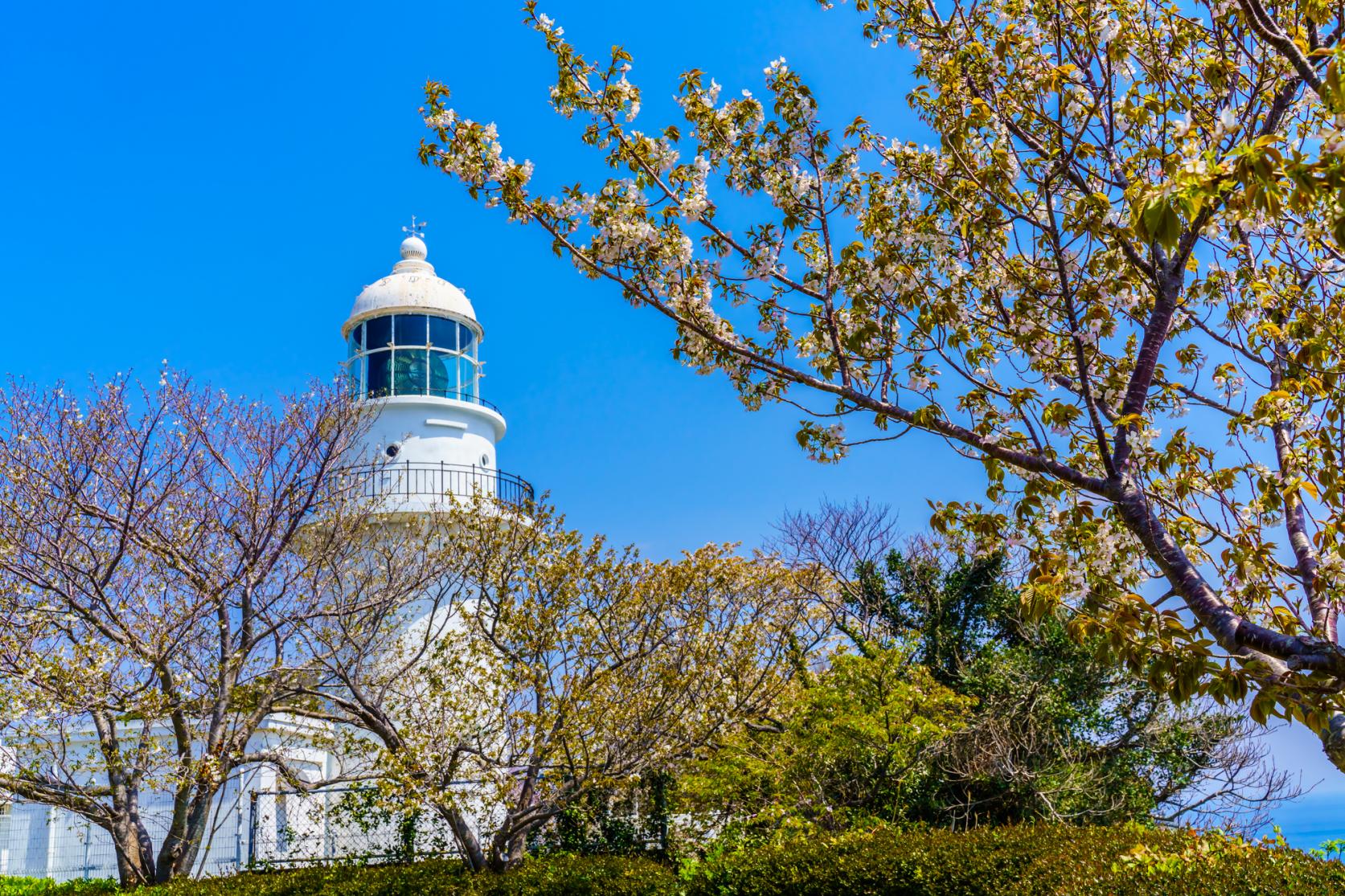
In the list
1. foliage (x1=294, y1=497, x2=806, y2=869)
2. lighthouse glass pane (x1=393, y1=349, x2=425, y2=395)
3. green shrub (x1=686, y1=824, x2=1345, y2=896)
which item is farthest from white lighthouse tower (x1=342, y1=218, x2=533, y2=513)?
green shrub (x1=686, y1=824, x2=1345, y2=896)

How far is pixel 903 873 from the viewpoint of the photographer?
7570 mm

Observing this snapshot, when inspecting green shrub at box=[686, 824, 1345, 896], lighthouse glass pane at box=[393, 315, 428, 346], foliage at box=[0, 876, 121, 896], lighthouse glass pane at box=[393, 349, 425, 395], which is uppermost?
lighthouse glass pane at box=[393, 315, 428, 346]

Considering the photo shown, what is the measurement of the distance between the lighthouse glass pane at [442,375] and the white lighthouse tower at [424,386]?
13 millimetres

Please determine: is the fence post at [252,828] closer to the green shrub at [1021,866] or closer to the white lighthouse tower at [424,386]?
the white lighthouse tower at [424,386]

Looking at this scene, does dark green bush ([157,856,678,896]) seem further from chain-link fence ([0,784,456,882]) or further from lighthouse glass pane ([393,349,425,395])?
lighthouse glass pane ([393,349,425,395])

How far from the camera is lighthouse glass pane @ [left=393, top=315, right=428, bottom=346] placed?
16.4 meters

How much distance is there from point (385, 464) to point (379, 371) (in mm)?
2207

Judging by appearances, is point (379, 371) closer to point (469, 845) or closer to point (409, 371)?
point (409, 371)

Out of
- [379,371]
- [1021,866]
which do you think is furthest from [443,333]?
[1021,866]

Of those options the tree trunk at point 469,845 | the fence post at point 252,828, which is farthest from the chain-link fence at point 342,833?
the tree trunk at point 469,845

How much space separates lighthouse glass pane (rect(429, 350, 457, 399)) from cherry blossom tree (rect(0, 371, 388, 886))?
5141 mm

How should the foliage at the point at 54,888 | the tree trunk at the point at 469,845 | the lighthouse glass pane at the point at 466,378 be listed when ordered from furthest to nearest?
1. the lighthouse glass pane at the point at 466,378
2. the foliage at the point at 54,888
3. the tree trunk at the point at 469,845

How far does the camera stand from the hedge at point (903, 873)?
5391 millimetres

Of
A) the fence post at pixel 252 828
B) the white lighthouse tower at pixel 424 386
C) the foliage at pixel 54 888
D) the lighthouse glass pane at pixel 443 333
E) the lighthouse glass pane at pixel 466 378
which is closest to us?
the foliage at pixel 54 888
